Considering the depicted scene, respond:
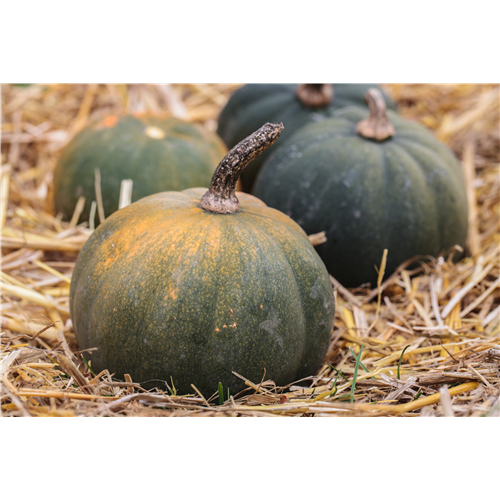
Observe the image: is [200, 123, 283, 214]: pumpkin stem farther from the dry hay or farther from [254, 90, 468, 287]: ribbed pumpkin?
[254, 90, 468, 287]: ribbed pumpkin

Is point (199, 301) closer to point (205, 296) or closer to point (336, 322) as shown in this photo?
point (205, 296)

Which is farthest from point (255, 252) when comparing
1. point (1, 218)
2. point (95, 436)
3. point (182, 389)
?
point (1, 218)

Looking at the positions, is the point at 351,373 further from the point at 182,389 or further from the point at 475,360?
the point at 182,389

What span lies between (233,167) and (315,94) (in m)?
2.55

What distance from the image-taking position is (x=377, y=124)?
12.8ft

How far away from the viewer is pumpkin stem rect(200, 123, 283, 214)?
8.32ft

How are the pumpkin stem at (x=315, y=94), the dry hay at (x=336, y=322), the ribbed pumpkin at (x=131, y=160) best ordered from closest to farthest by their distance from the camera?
the dry hay at (x=336, y=322) < the ribbed pumpkin at (x=131, y=160) < the pumpkin stem at (x=315, y=94)

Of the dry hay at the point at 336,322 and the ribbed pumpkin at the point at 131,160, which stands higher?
the ribbed pumpkin at the point at 131,160

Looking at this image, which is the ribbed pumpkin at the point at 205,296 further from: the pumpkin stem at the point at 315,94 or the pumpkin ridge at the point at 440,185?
the pumpkin stem at the point at 315,94

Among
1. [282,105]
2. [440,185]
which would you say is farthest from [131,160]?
[440,185]


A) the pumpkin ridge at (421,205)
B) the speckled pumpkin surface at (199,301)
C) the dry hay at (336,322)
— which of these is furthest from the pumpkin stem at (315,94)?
the speckled pumpkin surface at (199,301)

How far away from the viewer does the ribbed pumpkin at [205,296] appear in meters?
2.35

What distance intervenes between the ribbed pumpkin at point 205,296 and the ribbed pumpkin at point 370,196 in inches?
43.1

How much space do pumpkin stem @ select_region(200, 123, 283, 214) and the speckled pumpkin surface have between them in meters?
0.06
